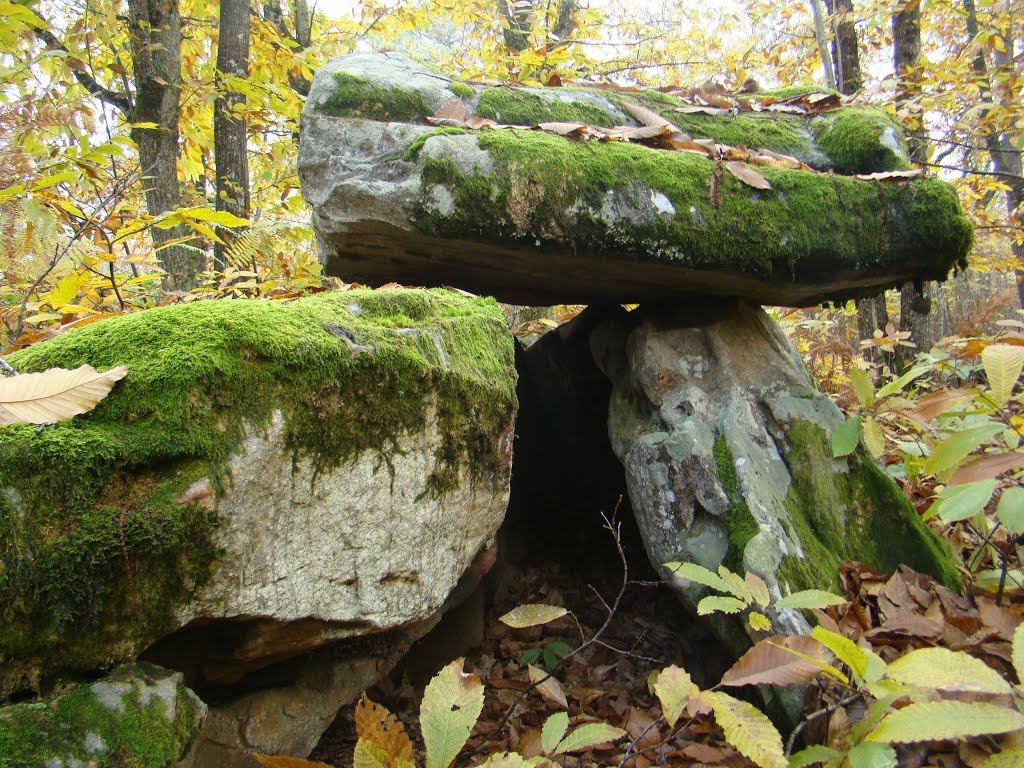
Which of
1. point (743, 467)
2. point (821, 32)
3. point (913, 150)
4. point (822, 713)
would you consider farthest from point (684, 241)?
point (821, 32)

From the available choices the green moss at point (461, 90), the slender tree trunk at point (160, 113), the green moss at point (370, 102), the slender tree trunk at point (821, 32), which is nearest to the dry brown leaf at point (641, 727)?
the green moss at point (370, 102)

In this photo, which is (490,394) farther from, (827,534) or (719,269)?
(827,534)

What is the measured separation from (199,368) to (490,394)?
1.16 metres

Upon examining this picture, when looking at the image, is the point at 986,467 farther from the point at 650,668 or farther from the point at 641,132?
the point at 641,132

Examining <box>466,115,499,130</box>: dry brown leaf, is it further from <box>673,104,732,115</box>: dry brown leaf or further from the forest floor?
the forest floor

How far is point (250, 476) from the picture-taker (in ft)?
5.86

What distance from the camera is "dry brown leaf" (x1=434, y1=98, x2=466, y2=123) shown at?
124 inches

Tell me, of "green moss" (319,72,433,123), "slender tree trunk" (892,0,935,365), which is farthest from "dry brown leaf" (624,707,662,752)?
"slender tree trunk" (892,0,935,365)

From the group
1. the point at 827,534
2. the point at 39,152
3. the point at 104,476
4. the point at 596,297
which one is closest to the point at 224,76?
the point at 39,152

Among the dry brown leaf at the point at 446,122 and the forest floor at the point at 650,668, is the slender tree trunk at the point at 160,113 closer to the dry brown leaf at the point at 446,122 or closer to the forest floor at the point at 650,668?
the dry brown leaf at the point at 446,122

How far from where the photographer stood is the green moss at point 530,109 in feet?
10.9

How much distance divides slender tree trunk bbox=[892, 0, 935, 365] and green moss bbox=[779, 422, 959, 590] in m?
3.62

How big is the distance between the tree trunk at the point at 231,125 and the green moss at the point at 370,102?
11.0 ft

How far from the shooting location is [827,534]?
9.93 feet
